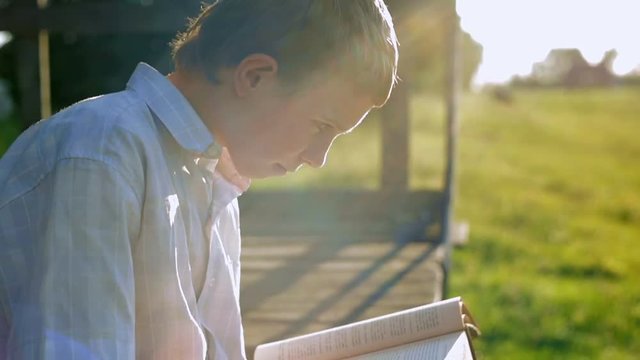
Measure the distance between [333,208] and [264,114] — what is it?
3646 millimetres

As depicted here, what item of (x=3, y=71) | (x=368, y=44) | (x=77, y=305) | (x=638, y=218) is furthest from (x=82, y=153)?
(x=638, y=218)

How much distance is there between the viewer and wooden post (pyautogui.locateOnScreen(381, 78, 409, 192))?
4.84 metres

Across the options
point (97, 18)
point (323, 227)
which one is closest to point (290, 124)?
point (97, 18)

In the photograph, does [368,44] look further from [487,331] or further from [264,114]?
[487,331]

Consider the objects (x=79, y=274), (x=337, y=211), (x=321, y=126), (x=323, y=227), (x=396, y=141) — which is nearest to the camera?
(x=79, y=274)

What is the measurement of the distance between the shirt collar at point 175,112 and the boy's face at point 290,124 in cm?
8

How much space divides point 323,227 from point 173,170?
11.8 ft

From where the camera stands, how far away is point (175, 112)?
1.67m

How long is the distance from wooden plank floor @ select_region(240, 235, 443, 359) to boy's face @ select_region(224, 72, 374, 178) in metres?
1.35

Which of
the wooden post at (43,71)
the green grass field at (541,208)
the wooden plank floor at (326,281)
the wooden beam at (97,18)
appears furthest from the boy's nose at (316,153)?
the green grass field at (541,208)

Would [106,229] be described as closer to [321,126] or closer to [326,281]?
[321,126]

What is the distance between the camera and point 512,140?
15.1m

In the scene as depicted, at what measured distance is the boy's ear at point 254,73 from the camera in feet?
5.64

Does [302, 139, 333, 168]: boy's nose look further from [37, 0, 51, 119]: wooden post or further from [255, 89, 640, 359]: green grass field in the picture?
[255, 89, 640, 359]: green grass field
